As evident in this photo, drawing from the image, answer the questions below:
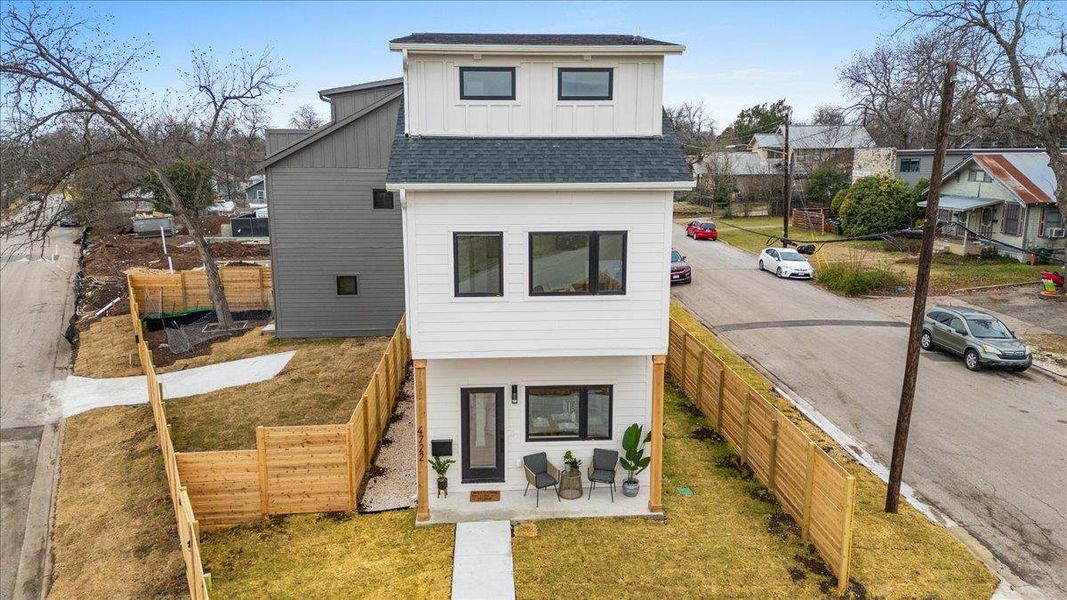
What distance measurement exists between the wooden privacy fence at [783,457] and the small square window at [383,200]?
38.3 ft

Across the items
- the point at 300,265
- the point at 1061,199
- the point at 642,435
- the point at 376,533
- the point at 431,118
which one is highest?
the point at 431,118

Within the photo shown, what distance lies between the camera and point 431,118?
473 inches

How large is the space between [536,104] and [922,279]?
7307 mm

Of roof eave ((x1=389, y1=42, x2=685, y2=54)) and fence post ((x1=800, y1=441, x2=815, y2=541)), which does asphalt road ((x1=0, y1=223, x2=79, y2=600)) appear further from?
fence post ((x1=800, y1=441, x2=815, y2=541))

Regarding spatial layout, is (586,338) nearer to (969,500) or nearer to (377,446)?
(377,446)

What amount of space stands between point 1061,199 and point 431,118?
31.3 meters

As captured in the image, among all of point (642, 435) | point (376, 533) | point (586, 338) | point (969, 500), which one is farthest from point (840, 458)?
point (376, 533)

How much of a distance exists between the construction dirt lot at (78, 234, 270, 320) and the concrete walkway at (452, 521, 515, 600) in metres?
24.4

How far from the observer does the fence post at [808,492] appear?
1073 centimetres

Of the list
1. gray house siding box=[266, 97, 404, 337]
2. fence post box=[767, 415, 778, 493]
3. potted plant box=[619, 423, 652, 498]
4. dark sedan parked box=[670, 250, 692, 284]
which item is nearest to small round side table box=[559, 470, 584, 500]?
A: potted plant box=[619, 423, 652, 498]

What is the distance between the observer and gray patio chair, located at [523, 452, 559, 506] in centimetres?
1211

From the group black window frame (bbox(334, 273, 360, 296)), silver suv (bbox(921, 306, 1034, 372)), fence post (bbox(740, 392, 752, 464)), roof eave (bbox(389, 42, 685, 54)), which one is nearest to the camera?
roof eave (bbox(389, 42, 685, 54))

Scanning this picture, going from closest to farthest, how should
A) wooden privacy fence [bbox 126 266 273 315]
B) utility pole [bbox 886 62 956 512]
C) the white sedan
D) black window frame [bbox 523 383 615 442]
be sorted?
utility pole [bbox 886 62 956 512] → black window frame [bbox 523 383 615 442] → wooden privacy fence [bbox 126 266 273 315] → the white sedan

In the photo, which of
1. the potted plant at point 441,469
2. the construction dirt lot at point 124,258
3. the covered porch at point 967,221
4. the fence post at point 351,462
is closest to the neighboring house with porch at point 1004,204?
the covered porch at point 967,221
